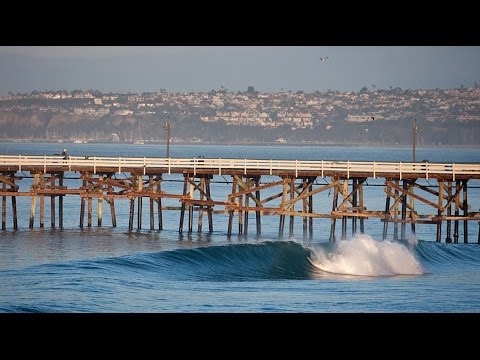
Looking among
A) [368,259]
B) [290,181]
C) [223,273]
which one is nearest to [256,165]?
[290,181]

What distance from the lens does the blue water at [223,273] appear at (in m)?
28.5

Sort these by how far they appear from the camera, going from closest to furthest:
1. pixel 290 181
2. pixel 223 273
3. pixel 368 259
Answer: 1. pixel 223 273
2. pixel 368 259
3. pixel 290 181

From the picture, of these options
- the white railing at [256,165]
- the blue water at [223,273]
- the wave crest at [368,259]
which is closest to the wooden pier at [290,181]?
the white railing at [256,165]

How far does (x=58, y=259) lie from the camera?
37062 mm

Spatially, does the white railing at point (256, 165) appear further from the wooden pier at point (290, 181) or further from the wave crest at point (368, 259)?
the wave crest at point (368, 259)

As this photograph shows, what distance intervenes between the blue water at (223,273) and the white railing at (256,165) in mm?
2734

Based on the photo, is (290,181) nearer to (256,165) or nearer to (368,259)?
(256,165)

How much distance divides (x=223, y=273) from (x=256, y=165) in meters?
6.94

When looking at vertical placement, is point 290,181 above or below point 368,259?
above

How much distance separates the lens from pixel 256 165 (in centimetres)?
4359

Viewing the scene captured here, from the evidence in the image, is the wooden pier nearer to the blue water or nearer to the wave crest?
the wave crest
